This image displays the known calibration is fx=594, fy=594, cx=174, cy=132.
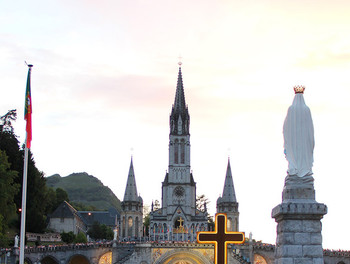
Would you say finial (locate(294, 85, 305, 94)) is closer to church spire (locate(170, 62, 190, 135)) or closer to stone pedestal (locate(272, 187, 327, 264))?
stone pedestal (locate(272, 187, 327, 264))

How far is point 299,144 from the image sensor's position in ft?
57.7

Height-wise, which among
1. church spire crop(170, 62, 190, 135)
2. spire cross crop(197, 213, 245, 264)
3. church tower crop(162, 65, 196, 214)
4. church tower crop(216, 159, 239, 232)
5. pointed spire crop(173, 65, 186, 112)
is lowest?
spire cross crop(197, 213, 245, 264)

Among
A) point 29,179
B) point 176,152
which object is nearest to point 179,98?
point 176,152

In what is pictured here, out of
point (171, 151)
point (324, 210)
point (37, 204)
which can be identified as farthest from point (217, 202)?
point (324, 210)

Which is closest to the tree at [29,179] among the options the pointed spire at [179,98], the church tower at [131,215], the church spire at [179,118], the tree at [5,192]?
the tree at [5,192]

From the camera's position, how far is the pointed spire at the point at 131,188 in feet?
383

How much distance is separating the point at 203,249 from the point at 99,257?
576 inches

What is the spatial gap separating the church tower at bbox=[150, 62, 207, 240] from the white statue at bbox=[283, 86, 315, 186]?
95.2m

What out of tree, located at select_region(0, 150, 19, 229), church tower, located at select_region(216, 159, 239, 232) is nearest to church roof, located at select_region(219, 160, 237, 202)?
church tower, located at select_region(216, 159, 239, 232)

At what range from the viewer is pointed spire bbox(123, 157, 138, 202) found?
11675cm

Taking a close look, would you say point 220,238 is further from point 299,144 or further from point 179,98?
point 179,98

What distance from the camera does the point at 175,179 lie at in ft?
395

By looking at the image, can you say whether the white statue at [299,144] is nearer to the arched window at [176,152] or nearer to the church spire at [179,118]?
the arched window at [176,152]

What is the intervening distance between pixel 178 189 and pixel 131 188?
9.49 metres
